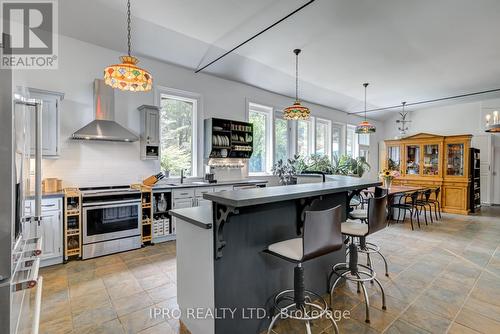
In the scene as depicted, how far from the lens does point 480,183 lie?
7973 millimetres

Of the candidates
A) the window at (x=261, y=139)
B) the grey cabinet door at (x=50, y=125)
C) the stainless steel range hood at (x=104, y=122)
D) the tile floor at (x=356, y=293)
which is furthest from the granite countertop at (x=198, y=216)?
the window at (x=261, y=139)

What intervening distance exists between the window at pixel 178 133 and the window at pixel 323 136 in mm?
4438

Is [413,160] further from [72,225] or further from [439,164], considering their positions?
[72,225]

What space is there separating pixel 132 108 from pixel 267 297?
388 centimetres

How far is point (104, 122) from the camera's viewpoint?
3.96 m

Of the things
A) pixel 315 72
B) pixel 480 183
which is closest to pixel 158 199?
pixel 315 72

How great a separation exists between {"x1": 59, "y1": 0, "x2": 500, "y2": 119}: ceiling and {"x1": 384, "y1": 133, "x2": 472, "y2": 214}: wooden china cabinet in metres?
1.79

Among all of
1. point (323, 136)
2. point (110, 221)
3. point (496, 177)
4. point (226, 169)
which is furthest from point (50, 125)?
point (496, 177)

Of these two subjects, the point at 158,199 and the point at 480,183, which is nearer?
the point at 158,199

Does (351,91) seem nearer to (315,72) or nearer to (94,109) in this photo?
(315,72)

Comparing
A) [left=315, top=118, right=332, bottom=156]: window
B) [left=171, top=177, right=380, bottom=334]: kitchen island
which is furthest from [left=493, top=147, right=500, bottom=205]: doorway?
[left=171, top=177, right=380, bottom=334]: kitchen island

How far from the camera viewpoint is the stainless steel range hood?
3.82 metres

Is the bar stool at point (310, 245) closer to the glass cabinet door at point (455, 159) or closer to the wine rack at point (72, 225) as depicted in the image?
the wine rack at point (72, 225)

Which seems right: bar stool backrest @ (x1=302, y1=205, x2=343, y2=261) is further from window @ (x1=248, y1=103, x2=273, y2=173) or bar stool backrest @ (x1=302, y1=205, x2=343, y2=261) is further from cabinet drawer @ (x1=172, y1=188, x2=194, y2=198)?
window @ (x1=248, y1=103, x2=273, y2=173)
